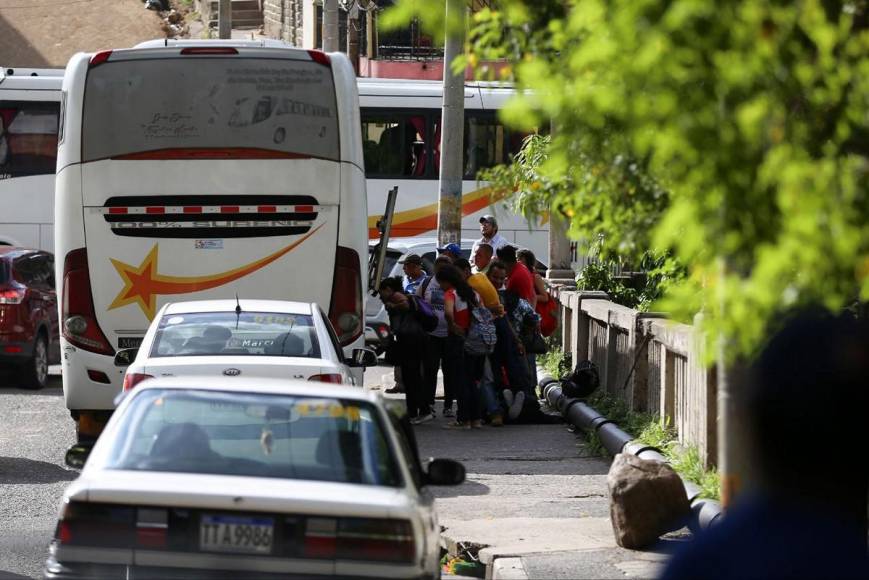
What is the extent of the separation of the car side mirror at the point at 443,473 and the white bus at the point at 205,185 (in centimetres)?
673

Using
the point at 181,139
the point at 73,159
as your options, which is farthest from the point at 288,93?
the point at 73,159

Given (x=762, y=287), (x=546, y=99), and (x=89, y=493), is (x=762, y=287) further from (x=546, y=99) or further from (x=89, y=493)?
(x=89, y=493)

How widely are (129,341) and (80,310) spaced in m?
0.51

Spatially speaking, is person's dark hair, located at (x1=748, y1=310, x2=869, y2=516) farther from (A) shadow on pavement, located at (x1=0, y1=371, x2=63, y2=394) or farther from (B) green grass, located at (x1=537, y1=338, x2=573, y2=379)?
(A) shadow on pavement, located at (x1=0, y1=371, x2=63, y2=394)

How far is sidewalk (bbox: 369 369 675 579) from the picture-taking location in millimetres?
8641

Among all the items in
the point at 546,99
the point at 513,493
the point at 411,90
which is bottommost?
the point at 513,493

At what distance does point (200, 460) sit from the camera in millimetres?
6203

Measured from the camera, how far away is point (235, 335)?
417 inches

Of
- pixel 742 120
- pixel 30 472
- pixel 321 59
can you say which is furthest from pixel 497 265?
pixel 742 120

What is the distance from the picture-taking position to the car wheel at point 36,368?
19.6 m

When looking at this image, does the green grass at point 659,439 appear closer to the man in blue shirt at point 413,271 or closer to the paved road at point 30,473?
the man in blue shirt at point 413,271

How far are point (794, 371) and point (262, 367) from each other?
24.1 ft

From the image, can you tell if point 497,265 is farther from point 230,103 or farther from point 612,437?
point 230,103

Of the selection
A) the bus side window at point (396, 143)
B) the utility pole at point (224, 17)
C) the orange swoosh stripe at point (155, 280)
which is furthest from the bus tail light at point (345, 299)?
the utility pole at point (224, 17)
